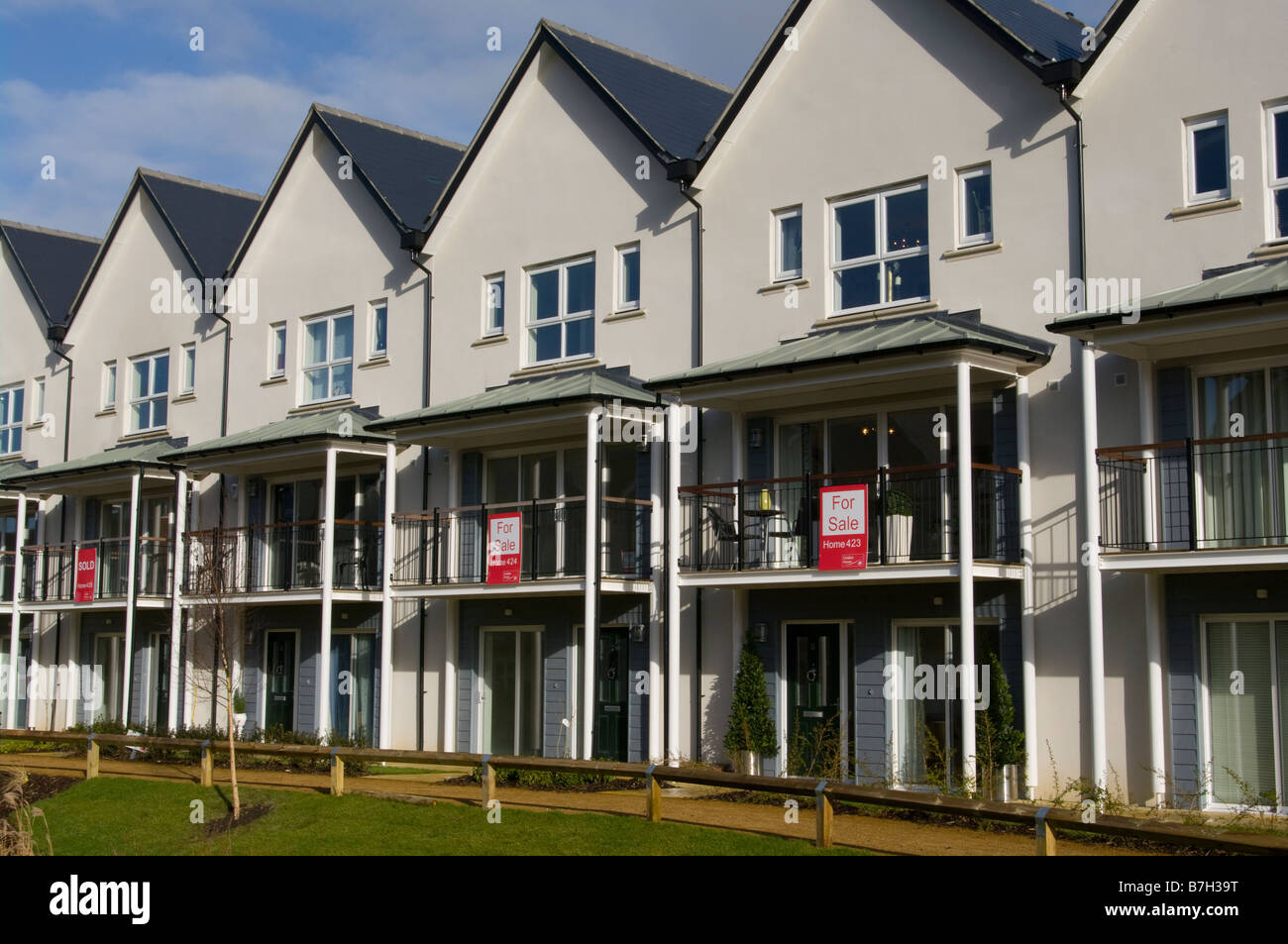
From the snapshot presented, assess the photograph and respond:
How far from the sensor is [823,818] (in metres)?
12.8

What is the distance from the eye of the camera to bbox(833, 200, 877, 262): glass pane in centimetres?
1894

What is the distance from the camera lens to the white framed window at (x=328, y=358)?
85.6 feet

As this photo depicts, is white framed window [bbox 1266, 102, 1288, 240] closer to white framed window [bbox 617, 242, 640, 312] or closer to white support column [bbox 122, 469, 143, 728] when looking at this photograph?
white framed window [bbox 617, 242, 640, 312]

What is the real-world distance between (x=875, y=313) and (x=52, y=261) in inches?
974

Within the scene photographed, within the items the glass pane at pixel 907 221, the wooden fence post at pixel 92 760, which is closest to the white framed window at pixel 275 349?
the wooden fence post at pixel 92 760

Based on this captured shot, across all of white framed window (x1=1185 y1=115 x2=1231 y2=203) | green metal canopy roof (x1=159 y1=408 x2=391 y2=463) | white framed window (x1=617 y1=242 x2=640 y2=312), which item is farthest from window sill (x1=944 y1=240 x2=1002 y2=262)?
green metal canopy roof (x1=159 y1=408 x2=391 y2=463)

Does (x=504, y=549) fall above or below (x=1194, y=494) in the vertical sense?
below

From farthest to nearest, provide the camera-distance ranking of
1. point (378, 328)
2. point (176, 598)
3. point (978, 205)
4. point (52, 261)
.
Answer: point (52, 261), point (176, 598), point (378, 328), point (978, 205)

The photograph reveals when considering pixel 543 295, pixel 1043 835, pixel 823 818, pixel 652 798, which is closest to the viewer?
pixel 1043 835

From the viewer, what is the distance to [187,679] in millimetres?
27203

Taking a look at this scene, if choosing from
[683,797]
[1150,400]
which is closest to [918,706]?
[683,797]

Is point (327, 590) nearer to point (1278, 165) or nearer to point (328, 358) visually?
point (328, 358)

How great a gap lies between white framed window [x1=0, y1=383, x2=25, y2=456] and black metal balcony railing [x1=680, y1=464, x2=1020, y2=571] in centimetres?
2132

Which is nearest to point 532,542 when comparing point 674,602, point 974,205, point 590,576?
point 590,576
